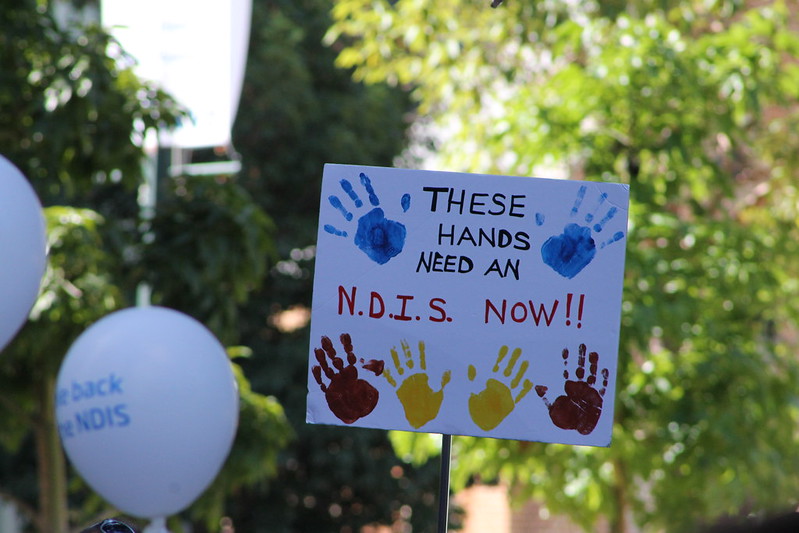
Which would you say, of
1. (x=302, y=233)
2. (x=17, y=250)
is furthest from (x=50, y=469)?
(x=302, y=233)

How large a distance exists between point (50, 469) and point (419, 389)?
11.2 feet

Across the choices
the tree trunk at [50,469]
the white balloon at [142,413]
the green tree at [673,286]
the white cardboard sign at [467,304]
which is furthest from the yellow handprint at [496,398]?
the tree trunk at [50,469]

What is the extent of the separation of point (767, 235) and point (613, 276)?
4180 mm

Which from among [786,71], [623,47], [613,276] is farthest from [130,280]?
[786,71]

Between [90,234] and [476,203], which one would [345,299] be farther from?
[90,234]

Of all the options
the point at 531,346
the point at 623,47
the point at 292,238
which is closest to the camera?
the point at 531,346

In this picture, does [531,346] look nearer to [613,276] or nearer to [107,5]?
[613,276]

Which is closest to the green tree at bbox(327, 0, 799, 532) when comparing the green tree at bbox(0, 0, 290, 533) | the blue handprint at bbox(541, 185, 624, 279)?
the green tree at bbox(0, 0, 290, 533)

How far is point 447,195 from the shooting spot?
3314mm

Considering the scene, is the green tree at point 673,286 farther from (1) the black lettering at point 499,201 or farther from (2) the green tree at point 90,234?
(1) the black lettering at point 499,201

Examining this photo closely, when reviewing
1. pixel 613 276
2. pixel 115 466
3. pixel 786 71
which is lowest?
pixel 115 466

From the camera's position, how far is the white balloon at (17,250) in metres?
4.08

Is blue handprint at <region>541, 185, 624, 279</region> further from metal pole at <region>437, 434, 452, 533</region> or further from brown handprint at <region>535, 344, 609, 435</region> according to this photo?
metal pole at <region>437, 434, 452, 533</region>

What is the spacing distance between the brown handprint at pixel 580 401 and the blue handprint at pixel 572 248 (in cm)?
24
